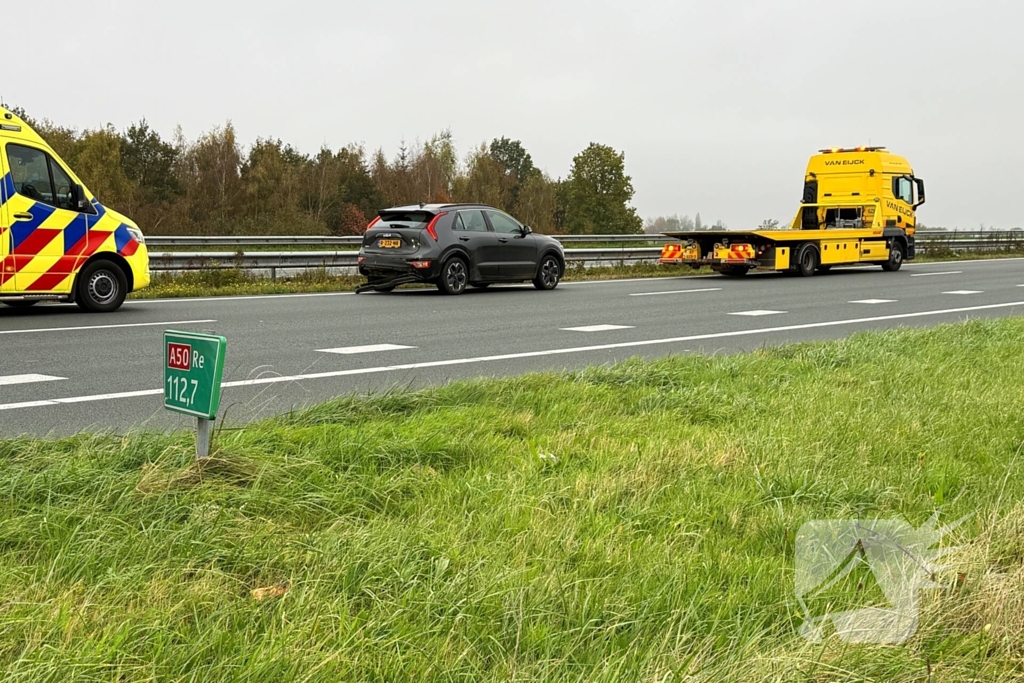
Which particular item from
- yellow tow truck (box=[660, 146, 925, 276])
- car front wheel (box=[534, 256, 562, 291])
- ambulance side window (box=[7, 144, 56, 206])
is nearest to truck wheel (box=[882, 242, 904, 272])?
yellow tow truck (box=[660, 146, 925, 276])

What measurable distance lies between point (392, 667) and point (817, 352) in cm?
724

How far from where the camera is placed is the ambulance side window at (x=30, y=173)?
12.9 m

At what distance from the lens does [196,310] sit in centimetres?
1458

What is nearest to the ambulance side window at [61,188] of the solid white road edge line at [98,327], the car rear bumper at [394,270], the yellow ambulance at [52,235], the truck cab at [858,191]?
the yellow ambulance at [52,235]

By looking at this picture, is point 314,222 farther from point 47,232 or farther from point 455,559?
point 455,559

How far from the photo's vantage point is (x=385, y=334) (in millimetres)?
11633

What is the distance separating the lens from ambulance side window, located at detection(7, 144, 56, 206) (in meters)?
12.9

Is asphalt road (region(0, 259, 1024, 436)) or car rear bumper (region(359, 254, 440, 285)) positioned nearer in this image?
asphalt road (region(0, 259, 1024, 436))

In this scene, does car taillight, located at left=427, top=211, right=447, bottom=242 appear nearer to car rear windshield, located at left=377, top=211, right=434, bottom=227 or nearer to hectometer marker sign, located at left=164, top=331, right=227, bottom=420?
car rear windshield, located at left=377, top=211, right=434, bottom=227

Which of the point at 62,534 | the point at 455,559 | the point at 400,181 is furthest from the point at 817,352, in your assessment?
the point at 400,181

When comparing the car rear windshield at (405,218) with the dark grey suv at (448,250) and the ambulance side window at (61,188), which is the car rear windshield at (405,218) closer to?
the dark grey suv at (448,250)

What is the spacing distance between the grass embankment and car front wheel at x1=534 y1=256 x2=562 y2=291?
13.5 metres

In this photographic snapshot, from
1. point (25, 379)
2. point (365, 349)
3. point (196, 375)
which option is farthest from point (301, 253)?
point (196, 375)

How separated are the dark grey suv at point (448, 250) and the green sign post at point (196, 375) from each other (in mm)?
13838
